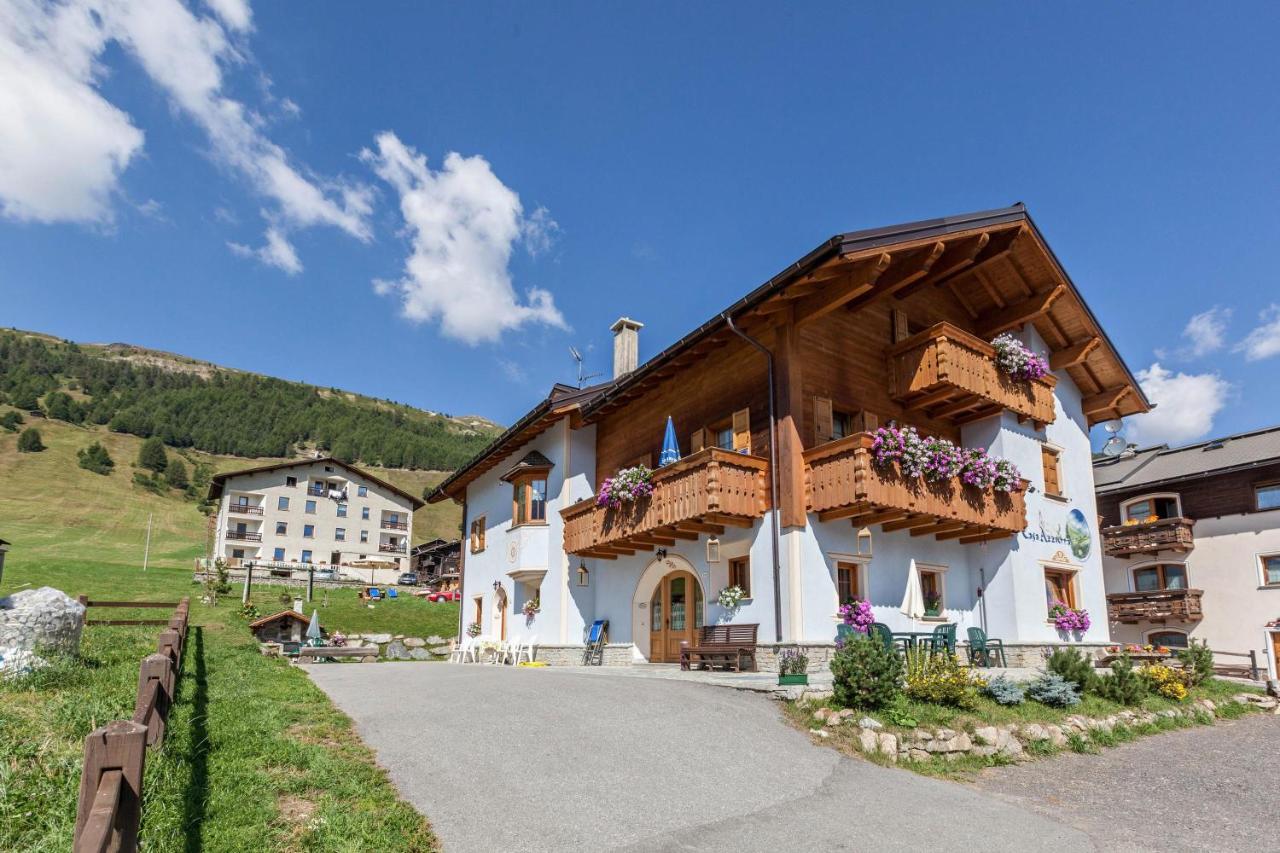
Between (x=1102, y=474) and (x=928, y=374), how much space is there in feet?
65.0

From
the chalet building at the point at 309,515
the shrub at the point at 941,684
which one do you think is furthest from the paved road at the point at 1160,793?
the chalet building at the point at 309,515

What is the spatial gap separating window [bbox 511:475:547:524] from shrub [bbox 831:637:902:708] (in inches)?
511

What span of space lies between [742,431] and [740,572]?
2.81m

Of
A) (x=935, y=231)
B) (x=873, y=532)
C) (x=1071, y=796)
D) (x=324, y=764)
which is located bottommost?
(x=1071, y=796)

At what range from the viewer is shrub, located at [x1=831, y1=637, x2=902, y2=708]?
10.1 meters

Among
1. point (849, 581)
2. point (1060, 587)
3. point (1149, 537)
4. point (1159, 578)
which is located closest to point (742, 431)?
point (849, 581)

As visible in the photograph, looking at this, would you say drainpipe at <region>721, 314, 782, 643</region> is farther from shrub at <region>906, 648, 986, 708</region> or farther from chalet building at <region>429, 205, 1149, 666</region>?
shrub at <region>906, 648, 986, 708</region>

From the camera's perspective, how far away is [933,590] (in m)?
17.3

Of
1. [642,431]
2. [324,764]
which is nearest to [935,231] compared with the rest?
[642,431]

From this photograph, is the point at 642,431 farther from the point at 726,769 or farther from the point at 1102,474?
the point at 1102,474

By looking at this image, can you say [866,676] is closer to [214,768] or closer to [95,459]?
[214,768]

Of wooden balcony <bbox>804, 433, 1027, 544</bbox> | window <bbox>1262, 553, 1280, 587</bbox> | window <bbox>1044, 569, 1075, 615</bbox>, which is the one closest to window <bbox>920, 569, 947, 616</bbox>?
wooden balcony <bbox>804, 433, 1027, 544</bbox>

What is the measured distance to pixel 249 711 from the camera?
8.52 metres

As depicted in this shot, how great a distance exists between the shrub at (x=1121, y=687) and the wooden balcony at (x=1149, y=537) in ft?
52.0
